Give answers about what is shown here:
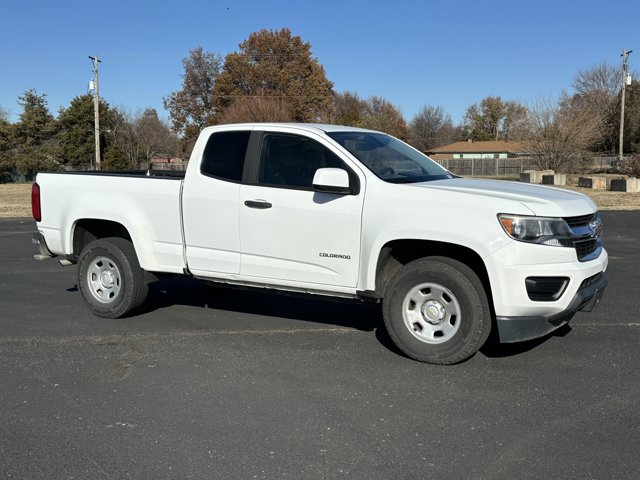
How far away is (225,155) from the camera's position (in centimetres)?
610

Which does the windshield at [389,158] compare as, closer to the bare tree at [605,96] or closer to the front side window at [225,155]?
the front side window at [225,155]

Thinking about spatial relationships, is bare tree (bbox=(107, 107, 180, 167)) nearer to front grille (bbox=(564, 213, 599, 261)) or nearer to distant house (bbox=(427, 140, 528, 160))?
distant house (bbox=(427, 140, 528, 160))

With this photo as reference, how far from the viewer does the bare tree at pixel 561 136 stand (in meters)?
36.7

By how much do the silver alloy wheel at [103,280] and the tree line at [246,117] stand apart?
34.8 m

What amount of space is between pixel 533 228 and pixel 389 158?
1.68 metres

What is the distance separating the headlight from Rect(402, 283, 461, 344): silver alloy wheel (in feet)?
2.32

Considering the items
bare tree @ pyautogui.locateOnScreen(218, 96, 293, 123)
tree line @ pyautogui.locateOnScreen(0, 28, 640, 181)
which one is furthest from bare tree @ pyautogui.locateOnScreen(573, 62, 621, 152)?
bare tree @ pyautogui.locateOnScreen(218, 96, 293, 123)

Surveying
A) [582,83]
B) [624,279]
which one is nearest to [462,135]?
[582,83]

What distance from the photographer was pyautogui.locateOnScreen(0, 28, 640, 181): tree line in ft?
125

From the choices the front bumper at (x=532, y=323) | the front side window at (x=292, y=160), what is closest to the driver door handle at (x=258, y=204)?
the front side window at (x=292, y=160)

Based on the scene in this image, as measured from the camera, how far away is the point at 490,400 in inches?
174

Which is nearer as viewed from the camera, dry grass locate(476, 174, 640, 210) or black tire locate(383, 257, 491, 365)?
black tire locate(383, 257, 491, 365)

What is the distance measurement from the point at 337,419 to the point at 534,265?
186cm

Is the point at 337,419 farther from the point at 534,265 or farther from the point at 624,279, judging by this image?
the point at 624,279
